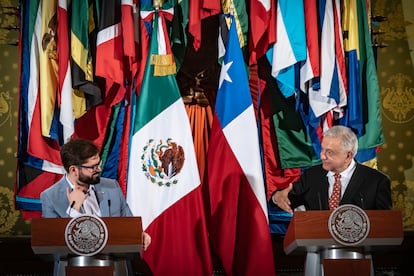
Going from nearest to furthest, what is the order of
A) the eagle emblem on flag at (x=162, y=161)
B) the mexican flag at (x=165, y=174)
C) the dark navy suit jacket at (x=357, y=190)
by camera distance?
the dark navy suit jacket at (x=357, y=190) → the mexican flag at (x=165, y=174) → the eagle emblem on flag at (x=162, y=161)

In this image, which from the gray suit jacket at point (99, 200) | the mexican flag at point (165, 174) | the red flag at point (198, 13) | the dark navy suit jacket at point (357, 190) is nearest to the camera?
the gray suit jacket at point (99, 200)

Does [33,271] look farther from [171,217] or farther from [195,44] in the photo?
[195,44]

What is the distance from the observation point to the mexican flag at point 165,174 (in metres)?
5.43

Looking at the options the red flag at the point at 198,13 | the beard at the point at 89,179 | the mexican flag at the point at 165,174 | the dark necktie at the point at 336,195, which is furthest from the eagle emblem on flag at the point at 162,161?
the dark necktie at the point at 336,195

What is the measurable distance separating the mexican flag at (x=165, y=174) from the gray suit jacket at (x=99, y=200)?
843 mm

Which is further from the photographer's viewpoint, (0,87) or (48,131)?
(0,87)

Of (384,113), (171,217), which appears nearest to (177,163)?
(171,217)

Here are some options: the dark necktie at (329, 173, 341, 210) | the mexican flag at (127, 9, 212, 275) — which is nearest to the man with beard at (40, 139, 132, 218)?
the mexican flag at (127, 9, 212, 275)

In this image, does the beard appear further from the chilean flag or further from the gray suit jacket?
the chilean flag

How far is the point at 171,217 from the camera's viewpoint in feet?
18.1

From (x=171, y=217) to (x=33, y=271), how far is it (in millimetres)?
1011

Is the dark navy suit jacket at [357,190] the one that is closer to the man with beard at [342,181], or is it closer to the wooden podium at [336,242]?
the man with beard at [342,181]

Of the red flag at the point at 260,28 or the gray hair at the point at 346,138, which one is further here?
the red flag at the point at 260,28

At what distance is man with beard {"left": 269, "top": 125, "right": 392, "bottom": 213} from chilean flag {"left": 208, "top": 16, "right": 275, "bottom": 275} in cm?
68
